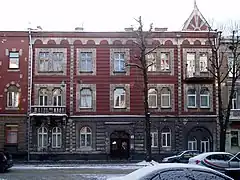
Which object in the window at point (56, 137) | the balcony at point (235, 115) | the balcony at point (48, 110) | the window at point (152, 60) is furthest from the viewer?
the window at point (152, 60)

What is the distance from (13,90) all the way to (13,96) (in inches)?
24.4

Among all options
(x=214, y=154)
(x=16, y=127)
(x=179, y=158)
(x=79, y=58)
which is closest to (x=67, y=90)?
(x=79, y=58)

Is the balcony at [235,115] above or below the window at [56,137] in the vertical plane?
above

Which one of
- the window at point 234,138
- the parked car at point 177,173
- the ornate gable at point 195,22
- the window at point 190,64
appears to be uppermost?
the ornate gable at point 195,22

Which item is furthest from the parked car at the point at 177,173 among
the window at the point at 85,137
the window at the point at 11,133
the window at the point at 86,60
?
the window at the point at 86,60

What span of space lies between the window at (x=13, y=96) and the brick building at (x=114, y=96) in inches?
67.2

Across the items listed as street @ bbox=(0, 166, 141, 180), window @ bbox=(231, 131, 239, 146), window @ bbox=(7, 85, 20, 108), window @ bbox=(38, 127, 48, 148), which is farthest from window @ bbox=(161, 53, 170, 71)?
street @ bbox=(0, 166, 141, 180)

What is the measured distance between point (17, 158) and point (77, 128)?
6.64 meters

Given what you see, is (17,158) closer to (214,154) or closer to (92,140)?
(92,140)

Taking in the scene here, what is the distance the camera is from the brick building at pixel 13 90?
4366 centimetres

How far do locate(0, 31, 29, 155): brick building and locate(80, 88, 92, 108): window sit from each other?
5723 mm

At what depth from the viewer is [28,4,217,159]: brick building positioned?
144 ft

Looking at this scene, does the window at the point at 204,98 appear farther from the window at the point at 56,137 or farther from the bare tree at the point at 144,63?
the window at the point at 56,137

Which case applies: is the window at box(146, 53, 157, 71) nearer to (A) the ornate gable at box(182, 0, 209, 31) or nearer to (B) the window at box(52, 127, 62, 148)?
(A) the ornate gable at box(182, 0, 209, 31)
